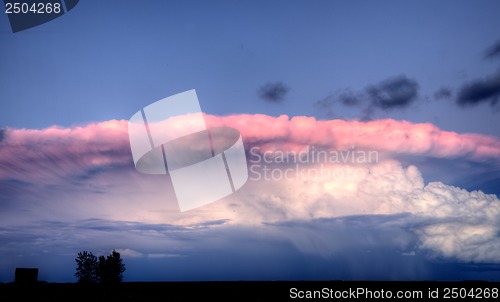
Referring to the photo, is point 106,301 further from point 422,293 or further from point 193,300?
point 422,293

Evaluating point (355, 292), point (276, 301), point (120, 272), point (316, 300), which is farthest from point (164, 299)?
point (120, 272)

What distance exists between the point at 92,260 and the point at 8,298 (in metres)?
85.0

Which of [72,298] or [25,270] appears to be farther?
[25,270]

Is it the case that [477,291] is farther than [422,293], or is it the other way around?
[422,293]

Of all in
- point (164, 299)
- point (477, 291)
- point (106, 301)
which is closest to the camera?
point (106, 301)

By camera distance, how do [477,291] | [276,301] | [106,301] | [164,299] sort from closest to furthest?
1. [106,301]
2. [164,299]
3. [276,301]
4. [477,291]

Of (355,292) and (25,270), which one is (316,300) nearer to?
(355,292)

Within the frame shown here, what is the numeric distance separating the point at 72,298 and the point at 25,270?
10870mm

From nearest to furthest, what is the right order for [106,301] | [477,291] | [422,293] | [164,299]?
[106,301] < [164,299] < [477,291] < [422,293]

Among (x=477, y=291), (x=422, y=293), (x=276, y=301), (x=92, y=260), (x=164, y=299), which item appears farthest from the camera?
(x=92, y=260)

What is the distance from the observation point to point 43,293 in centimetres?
4481

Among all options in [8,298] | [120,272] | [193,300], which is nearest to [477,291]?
[193,300]

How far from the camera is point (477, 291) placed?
55438 millimetres

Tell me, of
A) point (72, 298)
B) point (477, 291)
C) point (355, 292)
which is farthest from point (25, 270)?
point (477, 291)
